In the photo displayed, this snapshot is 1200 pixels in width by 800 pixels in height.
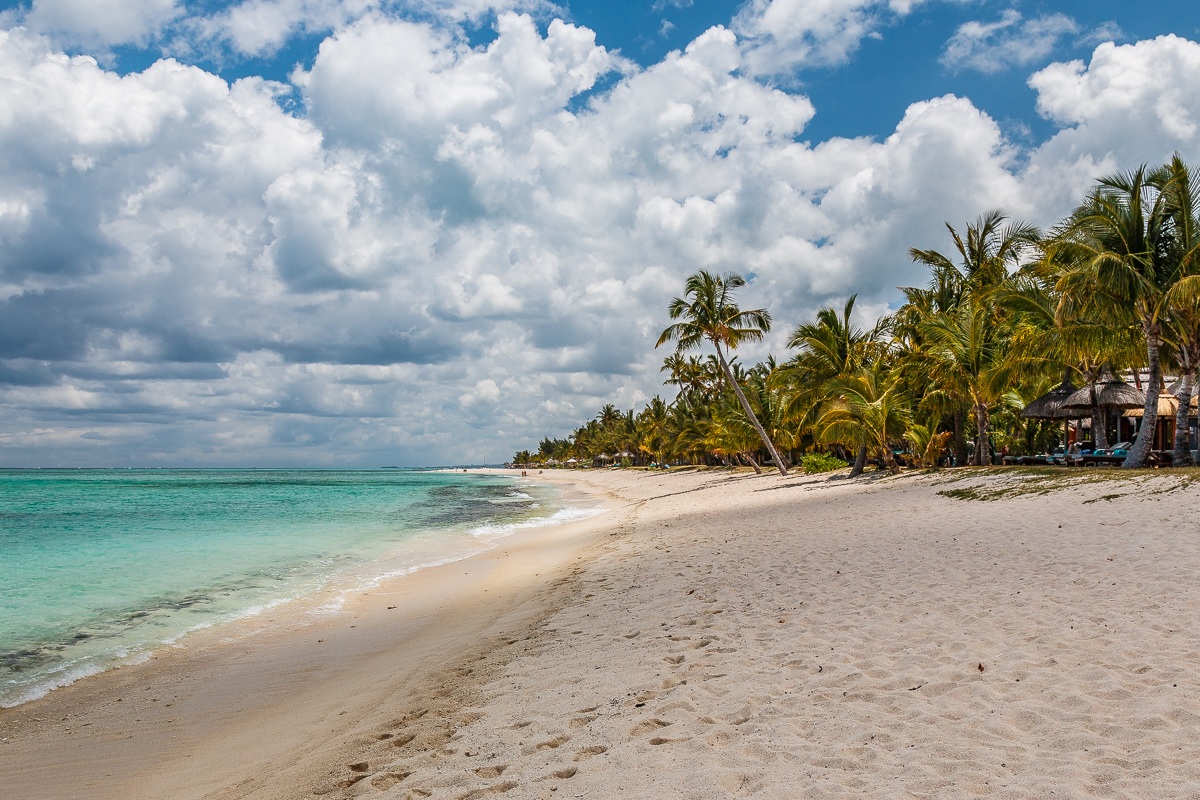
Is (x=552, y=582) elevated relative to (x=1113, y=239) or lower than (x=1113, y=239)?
lower

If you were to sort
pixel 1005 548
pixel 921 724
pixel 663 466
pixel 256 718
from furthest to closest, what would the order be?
pixel 663 466 < pixel 1005 548 < pixel 256 718 < pixel 921 724

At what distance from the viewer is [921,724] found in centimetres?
370

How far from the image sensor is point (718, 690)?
4.47 m

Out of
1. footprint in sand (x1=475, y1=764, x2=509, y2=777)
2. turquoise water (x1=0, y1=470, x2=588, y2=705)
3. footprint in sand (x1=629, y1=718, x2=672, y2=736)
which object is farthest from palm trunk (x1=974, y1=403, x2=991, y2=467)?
footprint in sand (x1=475, y1=764, x2=509, y2=777)

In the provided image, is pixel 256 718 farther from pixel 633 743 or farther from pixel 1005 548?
pixel 1005 548

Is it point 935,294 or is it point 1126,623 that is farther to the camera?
point 935,294

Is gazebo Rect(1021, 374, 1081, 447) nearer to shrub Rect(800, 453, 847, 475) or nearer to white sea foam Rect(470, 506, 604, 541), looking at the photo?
shrub Rect(800, 453, 847, 475)

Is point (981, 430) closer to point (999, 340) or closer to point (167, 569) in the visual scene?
point (999, 340)

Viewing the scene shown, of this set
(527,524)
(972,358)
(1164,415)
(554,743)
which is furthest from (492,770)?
(1164,415)

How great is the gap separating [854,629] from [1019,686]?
155 cm

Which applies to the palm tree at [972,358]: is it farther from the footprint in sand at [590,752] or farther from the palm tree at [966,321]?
the footprint in sand at [590,752]

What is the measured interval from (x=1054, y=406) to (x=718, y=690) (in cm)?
2124

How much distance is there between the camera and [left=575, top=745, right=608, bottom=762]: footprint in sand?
369cm

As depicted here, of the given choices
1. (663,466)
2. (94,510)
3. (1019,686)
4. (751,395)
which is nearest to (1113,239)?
(1019,686)
